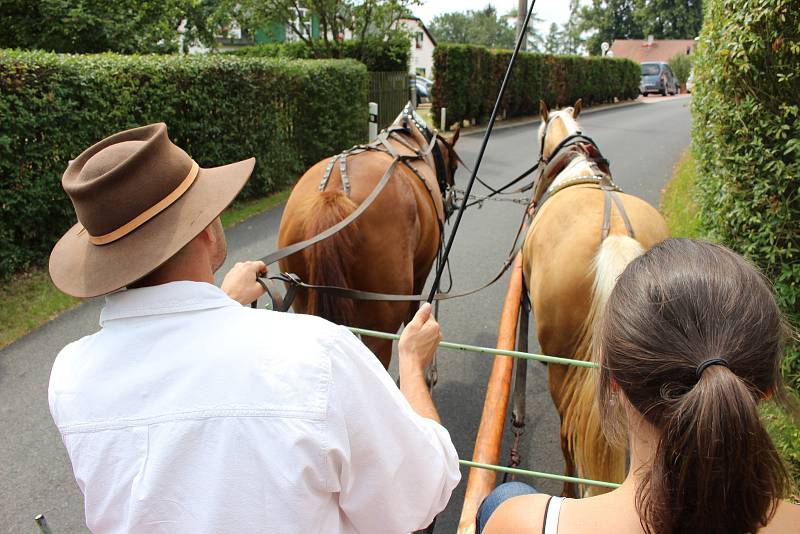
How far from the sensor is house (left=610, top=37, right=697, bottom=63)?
180ft

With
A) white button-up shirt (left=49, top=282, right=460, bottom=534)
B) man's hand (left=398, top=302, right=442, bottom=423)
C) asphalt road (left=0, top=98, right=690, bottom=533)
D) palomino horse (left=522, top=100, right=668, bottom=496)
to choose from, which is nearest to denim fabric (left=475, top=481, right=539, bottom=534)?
man's hand (left=398, top=302, right=442, bottom=423)

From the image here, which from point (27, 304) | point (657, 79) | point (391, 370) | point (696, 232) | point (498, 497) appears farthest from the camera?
Result: point (657, 79)

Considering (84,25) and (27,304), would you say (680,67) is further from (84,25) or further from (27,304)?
(27,304)

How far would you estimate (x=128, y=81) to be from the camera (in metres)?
6.51

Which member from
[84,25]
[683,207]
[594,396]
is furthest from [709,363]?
[84,25]

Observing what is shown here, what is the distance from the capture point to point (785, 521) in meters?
1.00

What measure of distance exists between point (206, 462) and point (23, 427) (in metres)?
3.45

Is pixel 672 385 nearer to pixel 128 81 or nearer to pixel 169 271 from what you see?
pixel 169 271

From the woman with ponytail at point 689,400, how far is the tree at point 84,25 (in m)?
10.4

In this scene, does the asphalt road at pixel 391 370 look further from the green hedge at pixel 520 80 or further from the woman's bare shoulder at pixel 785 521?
the green hedge at pixel 520 80

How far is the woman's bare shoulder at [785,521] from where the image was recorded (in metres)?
0.99

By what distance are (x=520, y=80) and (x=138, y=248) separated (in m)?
21.4

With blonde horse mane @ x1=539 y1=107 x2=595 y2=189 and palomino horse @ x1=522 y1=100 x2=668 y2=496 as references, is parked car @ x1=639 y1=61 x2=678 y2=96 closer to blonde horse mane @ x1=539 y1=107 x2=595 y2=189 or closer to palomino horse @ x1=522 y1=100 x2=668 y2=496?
blonde horse mane @ x1=539 y1=107 x2=595 y2=189

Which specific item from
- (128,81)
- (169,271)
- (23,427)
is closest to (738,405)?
(169,271)
